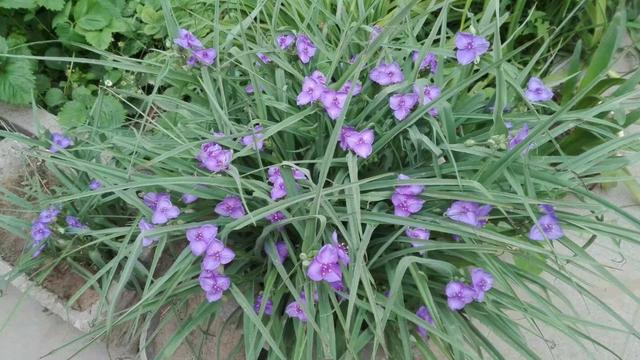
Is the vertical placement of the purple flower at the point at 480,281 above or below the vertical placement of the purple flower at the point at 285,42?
below

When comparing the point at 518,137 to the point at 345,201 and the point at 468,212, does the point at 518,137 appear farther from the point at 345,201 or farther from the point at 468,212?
the point at 345,201

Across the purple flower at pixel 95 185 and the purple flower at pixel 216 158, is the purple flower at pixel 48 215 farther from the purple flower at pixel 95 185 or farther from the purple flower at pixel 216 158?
the purple flower at pixel 216 158

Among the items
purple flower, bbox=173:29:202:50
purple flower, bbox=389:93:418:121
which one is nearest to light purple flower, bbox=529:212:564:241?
purple flower, bbox=389:93:418:121

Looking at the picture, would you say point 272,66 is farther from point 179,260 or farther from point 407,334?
point 407,334

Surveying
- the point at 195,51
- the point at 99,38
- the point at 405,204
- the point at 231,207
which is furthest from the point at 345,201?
the point at 99,38

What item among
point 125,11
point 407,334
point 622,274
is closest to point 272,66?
point 407,334

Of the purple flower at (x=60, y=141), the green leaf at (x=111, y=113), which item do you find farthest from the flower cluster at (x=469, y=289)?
the green leaf at (x=111, y=113)
